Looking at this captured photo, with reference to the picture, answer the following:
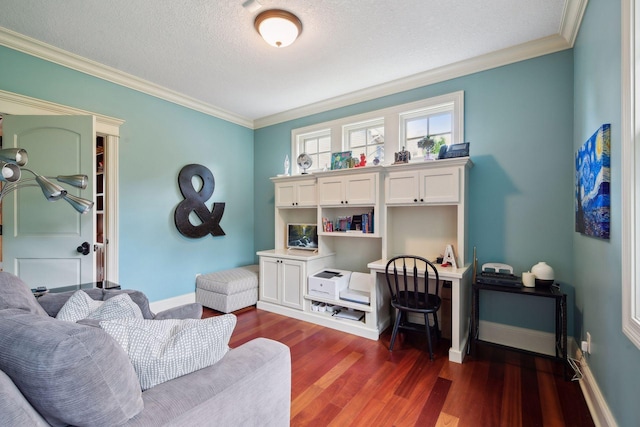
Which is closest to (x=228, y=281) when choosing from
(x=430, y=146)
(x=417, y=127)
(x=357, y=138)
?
(x=357, y=138)

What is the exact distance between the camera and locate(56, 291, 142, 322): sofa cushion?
123 cm

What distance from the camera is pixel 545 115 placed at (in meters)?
2.54

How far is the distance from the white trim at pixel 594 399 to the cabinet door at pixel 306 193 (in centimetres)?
275

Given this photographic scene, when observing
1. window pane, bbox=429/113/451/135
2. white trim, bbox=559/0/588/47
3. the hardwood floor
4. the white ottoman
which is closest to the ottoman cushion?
the white ottoman

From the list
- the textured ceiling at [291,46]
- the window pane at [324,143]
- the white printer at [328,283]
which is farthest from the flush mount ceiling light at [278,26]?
the white printer at [328,283]

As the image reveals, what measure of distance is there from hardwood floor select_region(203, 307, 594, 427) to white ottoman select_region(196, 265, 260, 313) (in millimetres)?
774

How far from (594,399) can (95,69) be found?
4.89 m

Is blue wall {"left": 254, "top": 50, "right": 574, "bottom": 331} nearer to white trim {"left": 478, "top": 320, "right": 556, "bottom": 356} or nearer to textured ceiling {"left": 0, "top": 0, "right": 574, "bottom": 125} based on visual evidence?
white trim {"left": 478, "top": 320, "right": 556, "bottom": 356}

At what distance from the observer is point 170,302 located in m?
3.55

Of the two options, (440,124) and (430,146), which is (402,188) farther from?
(440,124)

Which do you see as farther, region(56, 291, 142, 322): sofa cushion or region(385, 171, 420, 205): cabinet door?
region(385, 171, 420, 205): cabinet door

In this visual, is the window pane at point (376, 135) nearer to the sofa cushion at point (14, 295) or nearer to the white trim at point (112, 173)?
the white trim at point (112, 173)

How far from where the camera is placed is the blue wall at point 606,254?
138 cm

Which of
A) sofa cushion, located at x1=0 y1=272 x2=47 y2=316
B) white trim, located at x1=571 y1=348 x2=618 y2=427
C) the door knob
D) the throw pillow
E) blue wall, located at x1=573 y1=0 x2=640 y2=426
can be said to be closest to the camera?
the throw pillow
